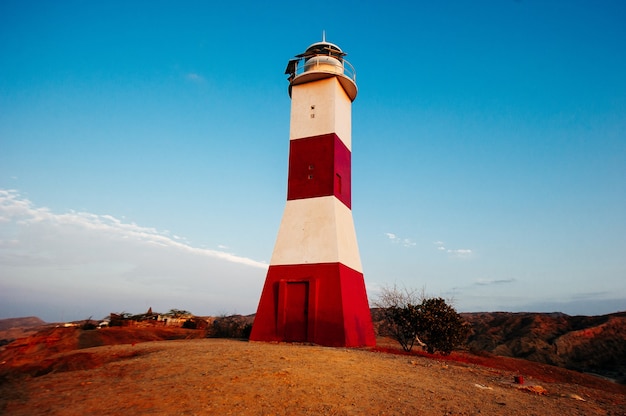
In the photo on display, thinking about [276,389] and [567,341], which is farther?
[567,341]

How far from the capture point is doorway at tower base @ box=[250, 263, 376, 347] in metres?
14.4

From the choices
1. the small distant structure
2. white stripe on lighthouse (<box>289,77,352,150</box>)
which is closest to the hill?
white stripe on lighthouse (<box>289,77,352,150</box>)

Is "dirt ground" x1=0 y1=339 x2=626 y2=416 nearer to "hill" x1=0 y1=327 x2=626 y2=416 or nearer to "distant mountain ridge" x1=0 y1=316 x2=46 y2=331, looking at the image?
"hill" x1=0 y1=327 x2=626 y2=416

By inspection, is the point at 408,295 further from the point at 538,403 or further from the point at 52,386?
the point at 52,386

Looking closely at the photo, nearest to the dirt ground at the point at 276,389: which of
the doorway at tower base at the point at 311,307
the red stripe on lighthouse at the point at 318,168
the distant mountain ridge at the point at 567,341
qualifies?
the doorway at tower base at the point at 311,307

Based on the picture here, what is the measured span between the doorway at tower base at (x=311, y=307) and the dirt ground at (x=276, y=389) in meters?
3.70

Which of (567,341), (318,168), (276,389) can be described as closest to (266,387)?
(276,389)

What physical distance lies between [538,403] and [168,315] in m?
23.9

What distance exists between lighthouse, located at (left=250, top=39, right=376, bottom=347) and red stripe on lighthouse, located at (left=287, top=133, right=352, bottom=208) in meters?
0.04

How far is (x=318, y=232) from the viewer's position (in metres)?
15.7

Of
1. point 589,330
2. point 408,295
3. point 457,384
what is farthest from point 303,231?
point 589,330

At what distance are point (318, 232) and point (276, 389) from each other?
915 cm

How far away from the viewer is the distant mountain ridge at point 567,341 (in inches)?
949

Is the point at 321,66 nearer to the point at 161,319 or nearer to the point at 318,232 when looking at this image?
the point at 318,232
